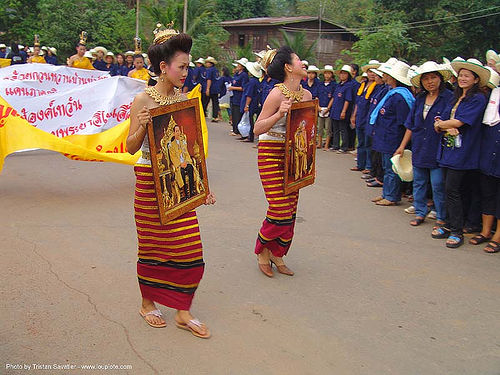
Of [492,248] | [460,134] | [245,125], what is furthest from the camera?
[245,125]

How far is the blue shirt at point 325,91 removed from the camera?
1209cm

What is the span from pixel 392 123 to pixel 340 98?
3.77 m

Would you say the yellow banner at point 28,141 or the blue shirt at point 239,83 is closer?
the yellow banner at point 28,141

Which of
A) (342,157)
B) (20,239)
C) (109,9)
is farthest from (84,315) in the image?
(109,9)

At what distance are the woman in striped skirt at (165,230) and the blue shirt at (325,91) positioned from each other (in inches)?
346

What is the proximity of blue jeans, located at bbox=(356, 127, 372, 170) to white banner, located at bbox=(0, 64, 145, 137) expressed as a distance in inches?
158

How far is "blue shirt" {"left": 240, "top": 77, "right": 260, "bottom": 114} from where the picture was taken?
1270cm

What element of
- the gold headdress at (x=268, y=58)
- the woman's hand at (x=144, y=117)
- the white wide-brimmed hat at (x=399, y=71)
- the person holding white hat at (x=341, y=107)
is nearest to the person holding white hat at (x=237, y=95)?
the person holding white hat at (x=341, y=107)

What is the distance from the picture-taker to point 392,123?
7711 millimetres

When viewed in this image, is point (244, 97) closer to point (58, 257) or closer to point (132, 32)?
point (58, 257)

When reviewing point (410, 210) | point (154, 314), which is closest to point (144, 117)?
point (154, 314)

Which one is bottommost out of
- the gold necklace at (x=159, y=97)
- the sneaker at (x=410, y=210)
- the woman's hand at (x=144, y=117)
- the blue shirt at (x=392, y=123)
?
the sneaker at (x=410, y=210)

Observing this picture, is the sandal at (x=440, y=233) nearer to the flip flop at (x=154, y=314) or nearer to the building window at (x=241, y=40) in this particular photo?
the flip flop at (x=154, y=314)

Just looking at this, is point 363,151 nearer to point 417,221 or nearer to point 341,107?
point 341,107
